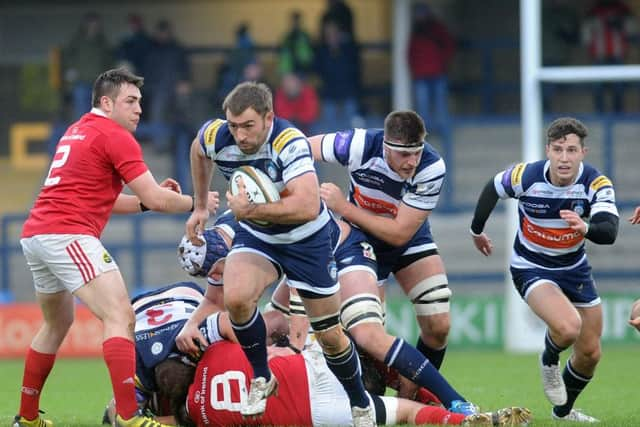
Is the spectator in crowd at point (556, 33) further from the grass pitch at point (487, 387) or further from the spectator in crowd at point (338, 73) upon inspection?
the grass pitch at point (487, 387)

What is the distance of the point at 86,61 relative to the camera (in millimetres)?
18766

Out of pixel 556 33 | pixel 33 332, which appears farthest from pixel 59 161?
pixel 556 33

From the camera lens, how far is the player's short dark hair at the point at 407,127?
8.17m

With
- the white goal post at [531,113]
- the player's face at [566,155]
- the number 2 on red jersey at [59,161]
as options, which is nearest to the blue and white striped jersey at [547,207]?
the player's face at [566,155]

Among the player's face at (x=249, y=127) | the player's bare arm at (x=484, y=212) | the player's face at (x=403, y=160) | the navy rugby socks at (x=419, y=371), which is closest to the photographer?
the player's face at (x=249, y=127)

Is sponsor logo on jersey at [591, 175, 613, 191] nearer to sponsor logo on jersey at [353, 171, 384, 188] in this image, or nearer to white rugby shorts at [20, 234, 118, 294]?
sponsor logo on jersey at [353, 171, 384, 188]

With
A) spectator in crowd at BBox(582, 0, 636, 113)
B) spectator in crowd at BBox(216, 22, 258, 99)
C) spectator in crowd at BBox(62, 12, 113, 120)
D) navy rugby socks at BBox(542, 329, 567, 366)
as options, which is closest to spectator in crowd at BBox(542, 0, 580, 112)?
spectator in crowd at BBox(582, 0, 636, 113)

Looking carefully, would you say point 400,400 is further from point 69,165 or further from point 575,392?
point 69,165

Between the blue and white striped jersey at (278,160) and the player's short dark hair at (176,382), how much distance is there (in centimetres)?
106

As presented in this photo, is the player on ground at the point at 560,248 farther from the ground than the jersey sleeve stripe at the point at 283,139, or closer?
closer

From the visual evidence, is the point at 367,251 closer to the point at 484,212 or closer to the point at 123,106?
the point at 484,212

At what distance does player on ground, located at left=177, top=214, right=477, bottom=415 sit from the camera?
782 centimetres

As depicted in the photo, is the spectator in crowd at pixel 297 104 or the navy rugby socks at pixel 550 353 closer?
the navy rugby socks at pixel 550 353

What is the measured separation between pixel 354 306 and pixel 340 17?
1128 centimetres
